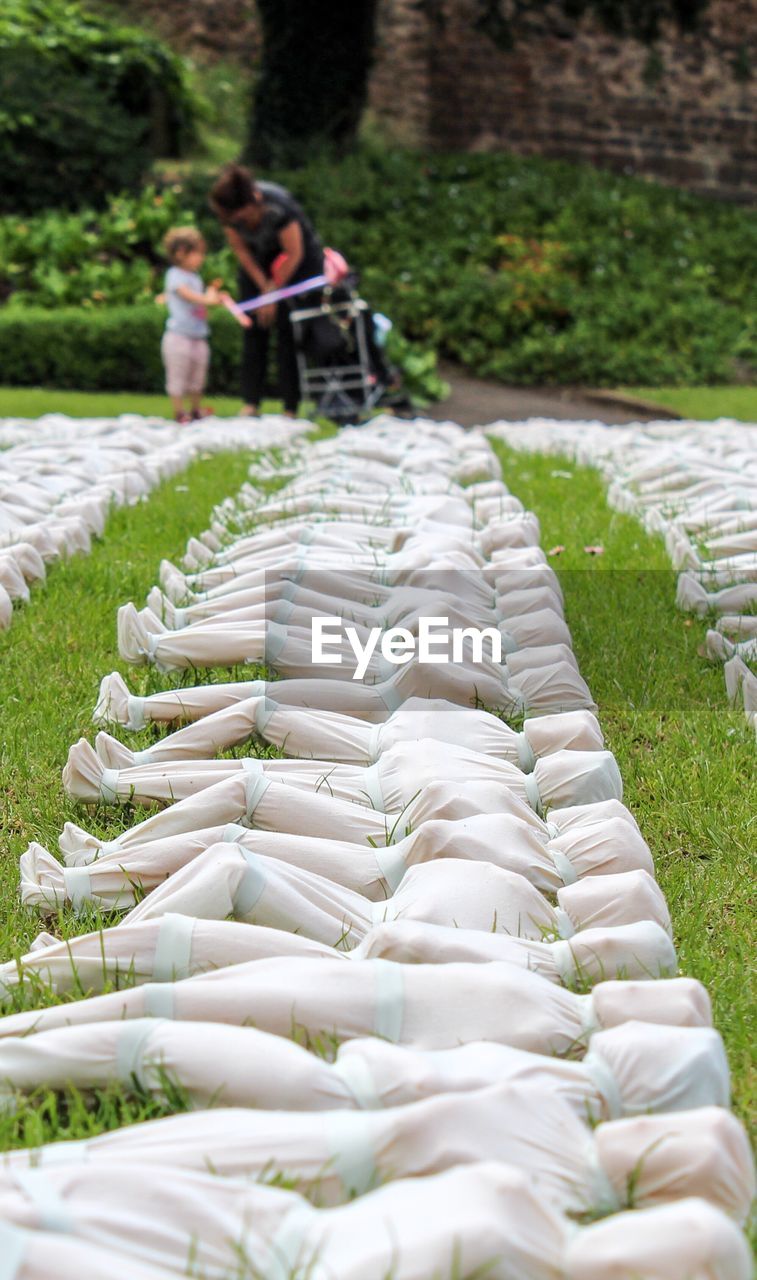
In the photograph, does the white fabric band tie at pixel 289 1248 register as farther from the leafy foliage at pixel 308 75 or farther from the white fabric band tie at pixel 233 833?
the leafy foliage at pixel 308 75

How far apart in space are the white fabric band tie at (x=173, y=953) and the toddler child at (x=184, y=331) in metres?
7.15

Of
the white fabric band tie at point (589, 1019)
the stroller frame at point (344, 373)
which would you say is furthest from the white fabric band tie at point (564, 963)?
the stroller frame at point (344, 373)

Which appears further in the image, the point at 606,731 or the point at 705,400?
the point at 705,400

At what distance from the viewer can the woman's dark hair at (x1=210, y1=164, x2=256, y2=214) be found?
7.77 meters

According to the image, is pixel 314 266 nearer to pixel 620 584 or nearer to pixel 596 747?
pixel 620 584

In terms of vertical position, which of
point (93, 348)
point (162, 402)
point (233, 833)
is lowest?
point (162, 402)

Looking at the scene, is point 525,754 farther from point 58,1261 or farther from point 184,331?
point 184,331

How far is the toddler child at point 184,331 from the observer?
8672 millimetres

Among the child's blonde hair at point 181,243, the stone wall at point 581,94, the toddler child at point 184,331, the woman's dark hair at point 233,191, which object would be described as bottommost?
the toddler child at point 184,331

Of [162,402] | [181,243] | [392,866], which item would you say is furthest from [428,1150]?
[162,402]

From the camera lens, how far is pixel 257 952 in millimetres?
1654

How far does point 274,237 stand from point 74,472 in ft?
13.0

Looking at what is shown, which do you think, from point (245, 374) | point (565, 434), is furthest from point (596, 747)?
point (245, 374)

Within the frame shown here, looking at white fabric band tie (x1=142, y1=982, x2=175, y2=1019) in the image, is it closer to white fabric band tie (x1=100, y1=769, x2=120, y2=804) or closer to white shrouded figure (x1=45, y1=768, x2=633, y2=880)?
white shrouded figure (x1=45, y1=768, x2=633, y2=880)
